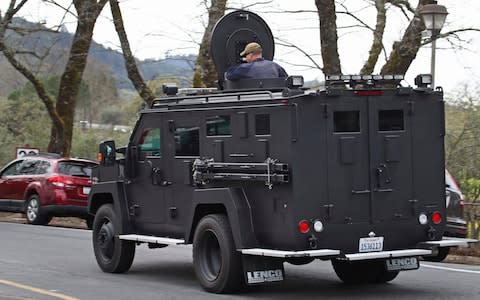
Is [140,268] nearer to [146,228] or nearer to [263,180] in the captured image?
[146,228]

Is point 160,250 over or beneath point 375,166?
beneath

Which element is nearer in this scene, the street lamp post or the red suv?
the street lamp post

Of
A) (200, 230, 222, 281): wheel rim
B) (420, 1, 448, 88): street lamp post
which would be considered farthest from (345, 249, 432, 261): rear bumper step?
(420, 1, 448, 88): street lamp post

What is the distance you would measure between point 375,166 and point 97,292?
362 cm

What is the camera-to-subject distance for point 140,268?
14.6 m

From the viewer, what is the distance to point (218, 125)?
1173cm

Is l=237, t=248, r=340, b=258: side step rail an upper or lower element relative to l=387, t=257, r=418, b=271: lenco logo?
upper

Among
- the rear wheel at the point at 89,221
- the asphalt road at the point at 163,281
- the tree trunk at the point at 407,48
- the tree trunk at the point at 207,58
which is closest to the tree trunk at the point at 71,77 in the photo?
the tree trunk at the point at 207,58

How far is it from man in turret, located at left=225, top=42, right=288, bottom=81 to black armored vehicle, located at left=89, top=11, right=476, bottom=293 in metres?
0.11

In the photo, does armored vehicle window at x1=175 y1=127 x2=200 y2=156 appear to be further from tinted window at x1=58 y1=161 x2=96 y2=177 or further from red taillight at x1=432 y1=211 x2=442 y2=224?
tinted window at x1=58 y1=161 x2=96 y2=177

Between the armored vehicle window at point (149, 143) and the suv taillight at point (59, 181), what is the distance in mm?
10667

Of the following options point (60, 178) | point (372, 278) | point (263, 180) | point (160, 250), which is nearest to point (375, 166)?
point (263, 180)

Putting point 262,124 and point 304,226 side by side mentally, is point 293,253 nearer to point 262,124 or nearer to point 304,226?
point 304,226

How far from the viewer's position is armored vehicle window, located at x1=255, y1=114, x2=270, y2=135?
36.1ft
